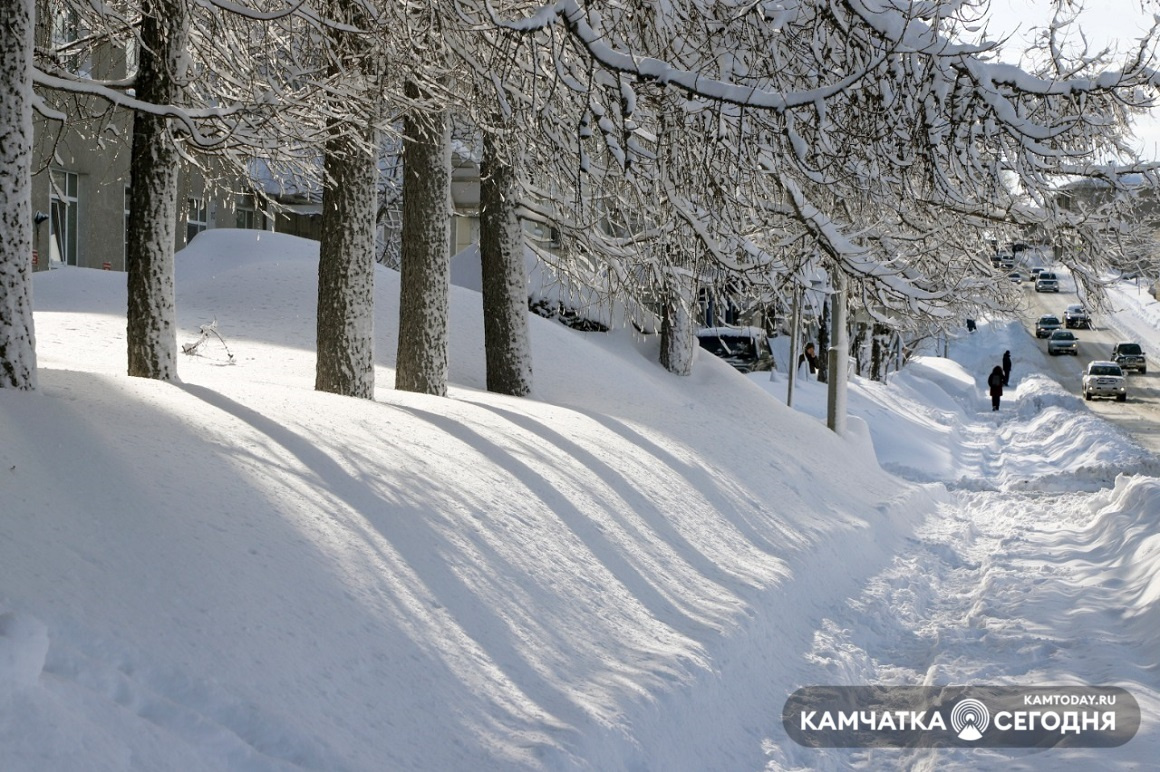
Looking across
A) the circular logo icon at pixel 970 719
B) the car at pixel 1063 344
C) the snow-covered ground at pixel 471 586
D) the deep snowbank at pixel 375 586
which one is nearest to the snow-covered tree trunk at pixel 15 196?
the deep snowbank at pixel 375 586

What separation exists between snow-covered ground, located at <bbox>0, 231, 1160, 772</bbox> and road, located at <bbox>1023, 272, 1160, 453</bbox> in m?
3.07

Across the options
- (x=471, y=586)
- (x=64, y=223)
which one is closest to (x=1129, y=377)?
(x=64, y=223)

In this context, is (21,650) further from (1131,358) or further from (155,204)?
(1131,358)

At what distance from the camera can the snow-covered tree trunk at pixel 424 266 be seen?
40.8 ft

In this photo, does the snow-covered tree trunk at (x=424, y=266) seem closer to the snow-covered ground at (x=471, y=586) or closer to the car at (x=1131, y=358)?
the snow-covered ground at (x=471, y=586)

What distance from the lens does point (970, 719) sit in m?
6.41

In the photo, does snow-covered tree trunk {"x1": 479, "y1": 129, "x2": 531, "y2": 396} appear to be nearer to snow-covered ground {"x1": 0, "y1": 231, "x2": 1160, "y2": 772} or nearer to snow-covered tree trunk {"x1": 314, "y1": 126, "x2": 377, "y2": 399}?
snow-covered ground {"x1": 0, "y1": 231, "x2": 1160, "y2": 772}

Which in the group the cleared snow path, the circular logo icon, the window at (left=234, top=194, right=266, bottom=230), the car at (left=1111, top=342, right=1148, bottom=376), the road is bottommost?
the road

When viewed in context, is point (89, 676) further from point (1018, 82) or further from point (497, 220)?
point (497, 220)

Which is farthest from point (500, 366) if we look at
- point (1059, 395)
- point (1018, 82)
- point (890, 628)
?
point (1059, 395)

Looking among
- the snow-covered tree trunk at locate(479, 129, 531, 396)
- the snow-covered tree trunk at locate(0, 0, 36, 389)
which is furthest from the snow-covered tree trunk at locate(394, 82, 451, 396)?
the snow-covered tree trunk at locate(0, 0, 36, 389)

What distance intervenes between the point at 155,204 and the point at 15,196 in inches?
87.5

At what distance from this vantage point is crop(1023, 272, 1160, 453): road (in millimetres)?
30406

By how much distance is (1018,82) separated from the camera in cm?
676
